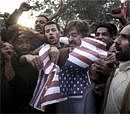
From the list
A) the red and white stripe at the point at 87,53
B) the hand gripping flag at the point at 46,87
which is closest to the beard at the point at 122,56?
the red and white stripe at the point at 87,53

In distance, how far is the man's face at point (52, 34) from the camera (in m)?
4.20

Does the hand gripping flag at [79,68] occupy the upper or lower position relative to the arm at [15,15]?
lower

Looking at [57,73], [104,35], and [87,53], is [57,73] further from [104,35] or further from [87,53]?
[104,35]

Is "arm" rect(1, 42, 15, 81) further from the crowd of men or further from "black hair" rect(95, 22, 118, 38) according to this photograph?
"black hair" rect(95, 22, 118, 38)

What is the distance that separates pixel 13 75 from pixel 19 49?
26 cm

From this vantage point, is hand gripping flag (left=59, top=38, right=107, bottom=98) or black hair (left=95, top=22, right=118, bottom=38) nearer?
hand gripping flag (left=59, top=38, right=107, bottom=98)

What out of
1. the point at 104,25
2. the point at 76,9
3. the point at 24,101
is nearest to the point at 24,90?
the point at 24,101

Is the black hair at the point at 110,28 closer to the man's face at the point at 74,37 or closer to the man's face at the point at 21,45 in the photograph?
the man's face at the point at 74,37

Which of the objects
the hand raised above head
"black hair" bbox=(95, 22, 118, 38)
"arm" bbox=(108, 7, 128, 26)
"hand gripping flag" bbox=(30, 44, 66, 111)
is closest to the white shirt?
"hand gripping flag" bbox=(30, 44, 66, 111)

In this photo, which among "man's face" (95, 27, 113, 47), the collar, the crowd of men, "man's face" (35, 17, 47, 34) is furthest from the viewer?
"man's face" (35, 17, 47, 34)

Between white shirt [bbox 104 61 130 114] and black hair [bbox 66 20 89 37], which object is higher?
black hair [bbox 66 20 89 37]

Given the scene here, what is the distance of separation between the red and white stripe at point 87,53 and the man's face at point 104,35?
33cm

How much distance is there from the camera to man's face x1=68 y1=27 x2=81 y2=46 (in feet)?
14.1

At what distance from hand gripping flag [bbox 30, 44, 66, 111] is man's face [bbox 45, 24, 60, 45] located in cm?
31
